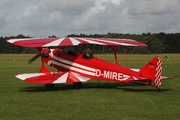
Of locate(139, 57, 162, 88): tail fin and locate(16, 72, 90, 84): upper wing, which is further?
locate(16, 72, 90, 84): upper wing

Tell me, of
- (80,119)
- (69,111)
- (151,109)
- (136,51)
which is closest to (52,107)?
(69,111)

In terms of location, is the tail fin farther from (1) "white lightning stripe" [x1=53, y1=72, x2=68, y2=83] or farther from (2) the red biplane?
(1) "white lightning stripe" [x1=53, y1=72, x2=68, y2=83]

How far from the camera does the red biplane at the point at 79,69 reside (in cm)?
1129

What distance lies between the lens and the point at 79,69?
42.9 feet

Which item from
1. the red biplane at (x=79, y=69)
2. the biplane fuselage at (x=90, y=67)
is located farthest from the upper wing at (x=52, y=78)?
the biplane fuselage at (x=90, y=67)

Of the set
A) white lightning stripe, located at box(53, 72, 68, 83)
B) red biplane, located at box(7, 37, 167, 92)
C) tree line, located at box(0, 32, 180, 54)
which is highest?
red biplane, located at box(7, 37, 167, 92)

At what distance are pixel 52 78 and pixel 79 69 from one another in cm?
120

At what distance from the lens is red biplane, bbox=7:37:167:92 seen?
37.0 ft

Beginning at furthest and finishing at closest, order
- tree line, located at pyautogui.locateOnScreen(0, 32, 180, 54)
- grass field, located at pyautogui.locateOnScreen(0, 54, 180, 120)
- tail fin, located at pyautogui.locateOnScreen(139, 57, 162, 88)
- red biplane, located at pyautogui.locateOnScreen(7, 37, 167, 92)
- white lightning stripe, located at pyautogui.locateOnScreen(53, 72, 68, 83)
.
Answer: tree line, located at pyautogui.locateOnScreen(0, 32, 180, 54)
white lightning stripe, located at pyautogui.locateOnScreen(53, 72, 68, 83)
red biplane, located at pyautogui.locateOnScreen(7, 37, 167, 92)
tail fin, located at pyautogui.locateOnScreen(139, 57, 162, 88)
grass field, located at pyautogui.locateOnScreen(0, 54, 180, 120)

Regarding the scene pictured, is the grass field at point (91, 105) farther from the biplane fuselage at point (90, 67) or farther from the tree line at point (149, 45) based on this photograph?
the tree line at point (149, 45)

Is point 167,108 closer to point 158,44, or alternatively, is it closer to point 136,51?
point 136,51

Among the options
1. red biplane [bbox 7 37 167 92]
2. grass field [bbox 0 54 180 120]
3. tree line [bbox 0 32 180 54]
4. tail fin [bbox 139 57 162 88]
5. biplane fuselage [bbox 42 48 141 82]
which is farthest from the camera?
tree line [bbox 0 32 180 54]

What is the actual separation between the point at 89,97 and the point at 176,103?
8.90ft

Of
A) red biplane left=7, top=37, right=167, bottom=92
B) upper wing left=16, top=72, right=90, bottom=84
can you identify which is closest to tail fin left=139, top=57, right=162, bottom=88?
red biplane left=7, top=37, right=167, bottom=92
